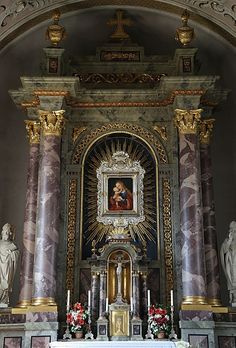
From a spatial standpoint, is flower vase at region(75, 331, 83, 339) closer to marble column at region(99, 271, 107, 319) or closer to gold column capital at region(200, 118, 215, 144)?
marble column at region(99, 271, 107, 319)

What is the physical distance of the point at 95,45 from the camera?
15.4 meters

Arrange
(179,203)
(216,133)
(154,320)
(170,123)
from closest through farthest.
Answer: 1. (154,320)
2. (179,203)
3. (170,123)
4. (216,133)

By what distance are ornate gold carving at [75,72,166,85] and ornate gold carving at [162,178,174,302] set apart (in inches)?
94.0

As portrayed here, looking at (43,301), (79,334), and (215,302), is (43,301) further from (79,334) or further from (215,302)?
(215,302)

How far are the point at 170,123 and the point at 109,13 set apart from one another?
3691 mm

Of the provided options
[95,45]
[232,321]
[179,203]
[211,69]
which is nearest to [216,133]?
[211,69]

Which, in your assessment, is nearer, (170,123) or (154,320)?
(154,320)

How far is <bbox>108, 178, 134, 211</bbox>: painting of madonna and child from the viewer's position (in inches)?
516

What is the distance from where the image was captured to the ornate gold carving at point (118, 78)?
1386 cm

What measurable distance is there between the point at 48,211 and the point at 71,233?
0.91 metres

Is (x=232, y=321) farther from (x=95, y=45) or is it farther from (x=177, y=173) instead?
(x=95, y=45)

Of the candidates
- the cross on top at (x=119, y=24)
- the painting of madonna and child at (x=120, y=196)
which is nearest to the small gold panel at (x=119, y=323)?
the painting of madonna and child at (x=120, y=196)

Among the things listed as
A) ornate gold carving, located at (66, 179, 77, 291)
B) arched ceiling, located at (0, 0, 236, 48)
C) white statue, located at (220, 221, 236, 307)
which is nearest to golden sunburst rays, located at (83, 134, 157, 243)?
ornate gold carving, located at (66, 179, 77, 291)

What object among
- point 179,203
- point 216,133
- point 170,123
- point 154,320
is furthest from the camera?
point 216,133
